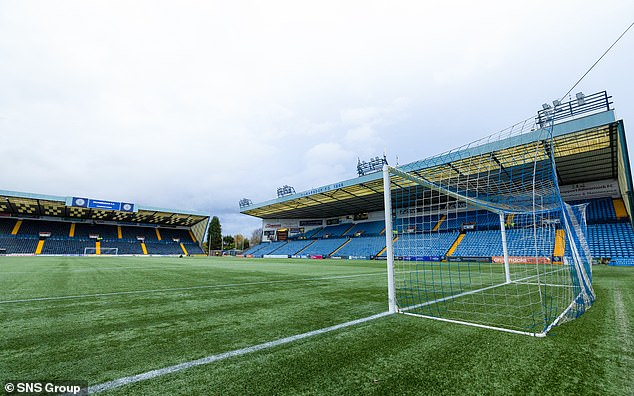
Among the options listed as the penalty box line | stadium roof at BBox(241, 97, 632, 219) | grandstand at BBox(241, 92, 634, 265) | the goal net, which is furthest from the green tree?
the penalty box line

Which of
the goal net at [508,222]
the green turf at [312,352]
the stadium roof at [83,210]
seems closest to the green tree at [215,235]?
the stadium roof at [83,210]

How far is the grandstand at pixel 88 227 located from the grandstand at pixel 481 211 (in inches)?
606

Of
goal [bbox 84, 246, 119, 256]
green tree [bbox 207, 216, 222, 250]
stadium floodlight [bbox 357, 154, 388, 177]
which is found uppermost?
stadium floodlight [bbox 357, 154, 388, 177]

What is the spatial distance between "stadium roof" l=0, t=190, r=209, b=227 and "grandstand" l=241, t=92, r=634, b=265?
13698mm

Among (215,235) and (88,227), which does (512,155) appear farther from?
(215,235)

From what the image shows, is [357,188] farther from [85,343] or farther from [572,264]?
[85,343]

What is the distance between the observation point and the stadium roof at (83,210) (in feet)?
104

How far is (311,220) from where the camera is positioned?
4475 cm

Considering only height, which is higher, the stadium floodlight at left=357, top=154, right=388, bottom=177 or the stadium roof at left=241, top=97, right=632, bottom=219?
the stadium floodlight at left=357, top=154, right=388, bottom=177

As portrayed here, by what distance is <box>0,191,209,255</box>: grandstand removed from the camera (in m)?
33.9

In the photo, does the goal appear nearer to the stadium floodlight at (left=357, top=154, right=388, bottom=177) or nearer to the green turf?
the stadium floodlight at (left=357, top=154, right=388, bottom=177)

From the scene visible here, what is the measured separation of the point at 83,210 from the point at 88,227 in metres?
5.89

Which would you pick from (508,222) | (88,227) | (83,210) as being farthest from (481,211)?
(88,227)

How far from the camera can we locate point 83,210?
124 ft
